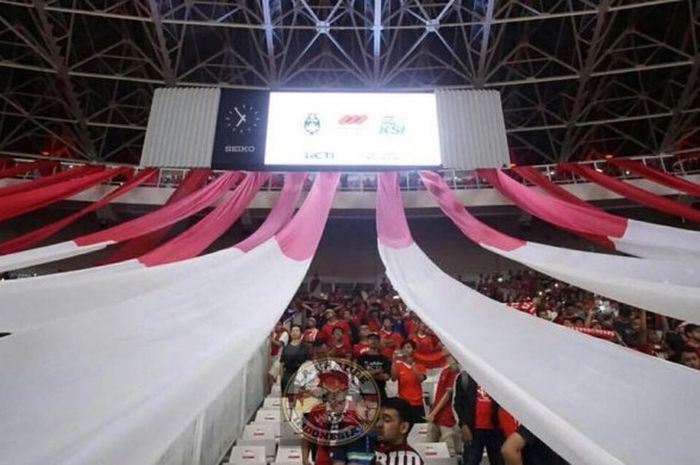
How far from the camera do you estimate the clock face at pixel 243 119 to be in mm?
7500

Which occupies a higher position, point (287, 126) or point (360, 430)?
point (287, 126)

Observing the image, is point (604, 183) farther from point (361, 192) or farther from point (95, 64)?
point (95, 64)

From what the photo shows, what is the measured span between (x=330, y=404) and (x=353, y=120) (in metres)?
5.52

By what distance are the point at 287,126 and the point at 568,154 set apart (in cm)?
984

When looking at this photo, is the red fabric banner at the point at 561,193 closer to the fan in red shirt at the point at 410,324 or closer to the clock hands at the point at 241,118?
the fan in red shirt at the point at 410,324

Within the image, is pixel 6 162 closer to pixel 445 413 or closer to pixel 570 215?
pixel 445 413

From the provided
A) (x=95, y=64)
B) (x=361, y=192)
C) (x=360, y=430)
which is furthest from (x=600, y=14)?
(x=95, y=64)

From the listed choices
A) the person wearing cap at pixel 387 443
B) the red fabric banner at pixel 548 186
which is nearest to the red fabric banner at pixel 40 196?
the person wearing cap at pixel 387 443

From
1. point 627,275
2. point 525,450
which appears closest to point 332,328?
point 525,450

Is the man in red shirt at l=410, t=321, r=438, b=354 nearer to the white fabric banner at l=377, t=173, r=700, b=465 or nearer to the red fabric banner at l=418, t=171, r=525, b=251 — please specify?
the red fabric banner at l=418, t=171, r=525, b=251

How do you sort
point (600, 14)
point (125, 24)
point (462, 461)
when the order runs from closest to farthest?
point (462, 461)
point (600, 14)
point (125, 24)

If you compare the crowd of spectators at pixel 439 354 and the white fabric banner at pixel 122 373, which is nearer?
the white fabric banner at pixel 122 373

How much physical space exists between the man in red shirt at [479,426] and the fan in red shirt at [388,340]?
1.04 meters

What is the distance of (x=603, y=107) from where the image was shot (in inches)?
579
